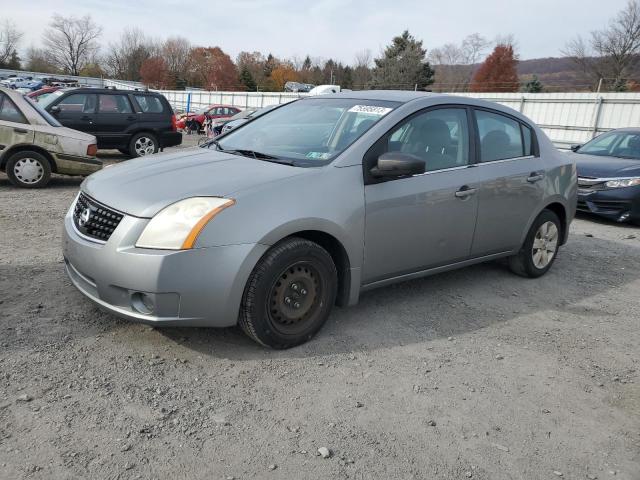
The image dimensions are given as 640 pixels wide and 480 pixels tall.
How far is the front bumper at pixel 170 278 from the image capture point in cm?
294

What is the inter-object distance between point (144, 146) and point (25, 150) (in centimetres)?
460

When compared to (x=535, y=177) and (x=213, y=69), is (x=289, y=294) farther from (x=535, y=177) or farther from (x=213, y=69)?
(x=213, y=69)

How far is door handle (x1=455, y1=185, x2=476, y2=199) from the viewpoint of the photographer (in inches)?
164

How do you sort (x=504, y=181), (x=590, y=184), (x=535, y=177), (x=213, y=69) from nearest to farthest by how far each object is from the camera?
(x=504, y=181) → (x=535, y=177) → (x=590, y=184) → (x=213, y=69)

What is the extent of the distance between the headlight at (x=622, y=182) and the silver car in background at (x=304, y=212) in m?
3.92

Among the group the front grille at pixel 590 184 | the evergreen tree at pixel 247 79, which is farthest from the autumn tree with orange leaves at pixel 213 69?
the front grille at pixel 590 184

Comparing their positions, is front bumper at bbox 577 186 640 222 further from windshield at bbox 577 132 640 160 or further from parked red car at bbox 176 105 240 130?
parked red car at bbox 176 105 240 130

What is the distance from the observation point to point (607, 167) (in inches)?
328

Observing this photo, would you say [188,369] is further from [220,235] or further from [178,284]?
[220,235]

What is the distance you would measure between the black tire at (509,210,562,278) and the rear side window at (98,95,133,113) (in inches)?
405

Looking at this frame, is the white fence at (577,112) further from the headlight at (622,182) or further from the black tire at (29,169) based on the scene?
the black tire at (29,169)

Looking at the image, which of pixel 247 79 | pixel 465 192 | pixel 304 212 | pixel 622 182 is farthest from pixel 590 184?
pixel 247 79

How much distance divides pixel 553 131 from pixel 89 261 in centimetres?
2038

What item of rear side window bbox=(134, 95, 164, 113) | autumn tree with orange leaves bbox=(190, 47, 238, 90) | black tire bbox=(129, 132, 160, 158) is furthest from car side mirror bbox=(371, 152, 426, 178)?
autumn tree with orange leaves bbox=(190, 47, 238, 90)
